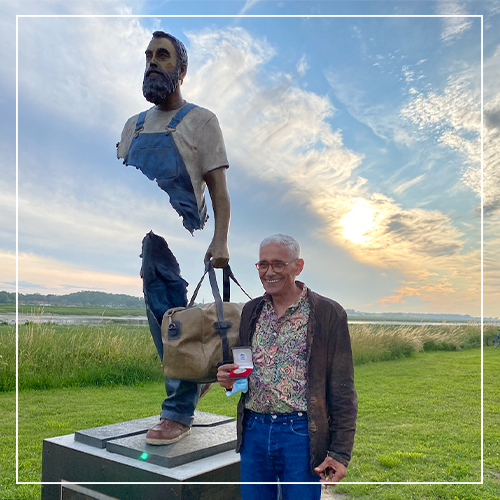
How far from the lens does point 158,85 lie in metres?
2.88

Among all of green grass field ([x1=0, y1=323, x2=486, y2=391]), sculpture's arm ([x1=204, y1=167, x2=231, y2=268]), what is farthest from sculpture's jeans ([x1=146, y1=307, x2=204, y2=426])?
green grass field ([x1=0, y1=323, x2=486, y2=391])

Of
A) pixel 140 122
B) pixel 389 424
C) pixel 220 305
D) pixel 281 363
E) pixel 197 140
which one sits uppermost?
pixel 140 122

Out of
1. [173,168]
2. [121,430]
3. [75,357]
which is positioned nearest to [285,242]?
[173,168]

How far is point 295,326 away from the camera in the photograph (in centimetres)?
203

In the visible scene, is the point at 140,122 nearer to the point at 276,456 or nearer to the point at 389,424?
the point at 276,456

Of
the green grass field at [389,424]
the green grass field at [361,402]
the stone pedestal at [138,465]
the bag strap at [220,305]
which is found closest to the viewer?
the bag strap at [220,305]

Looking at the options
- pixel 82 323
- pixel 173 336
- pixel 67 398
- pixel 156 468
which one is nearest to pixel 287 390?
pixel 173 336

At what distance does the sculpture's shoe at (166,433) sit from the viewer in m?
2.81

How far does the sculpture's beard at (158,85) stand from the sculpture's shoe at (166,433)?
6.23 feet

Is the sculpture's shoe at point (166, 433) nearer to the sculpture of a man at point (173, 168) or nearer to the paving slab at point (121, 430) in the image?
the sculpture of a man at point (173, 168)

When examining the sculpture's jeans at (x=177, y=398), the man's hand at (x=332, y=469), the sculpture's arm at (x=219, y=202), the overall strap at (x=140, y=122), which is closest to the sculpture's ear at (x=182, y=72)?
the overall strap at (x=140, y=122)

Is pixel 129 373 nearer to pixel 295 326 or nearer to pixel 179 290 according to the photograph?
pixel 179 290

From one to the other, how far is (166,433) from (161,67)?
2123mm

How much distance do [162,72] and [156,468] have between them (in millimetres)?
2194
